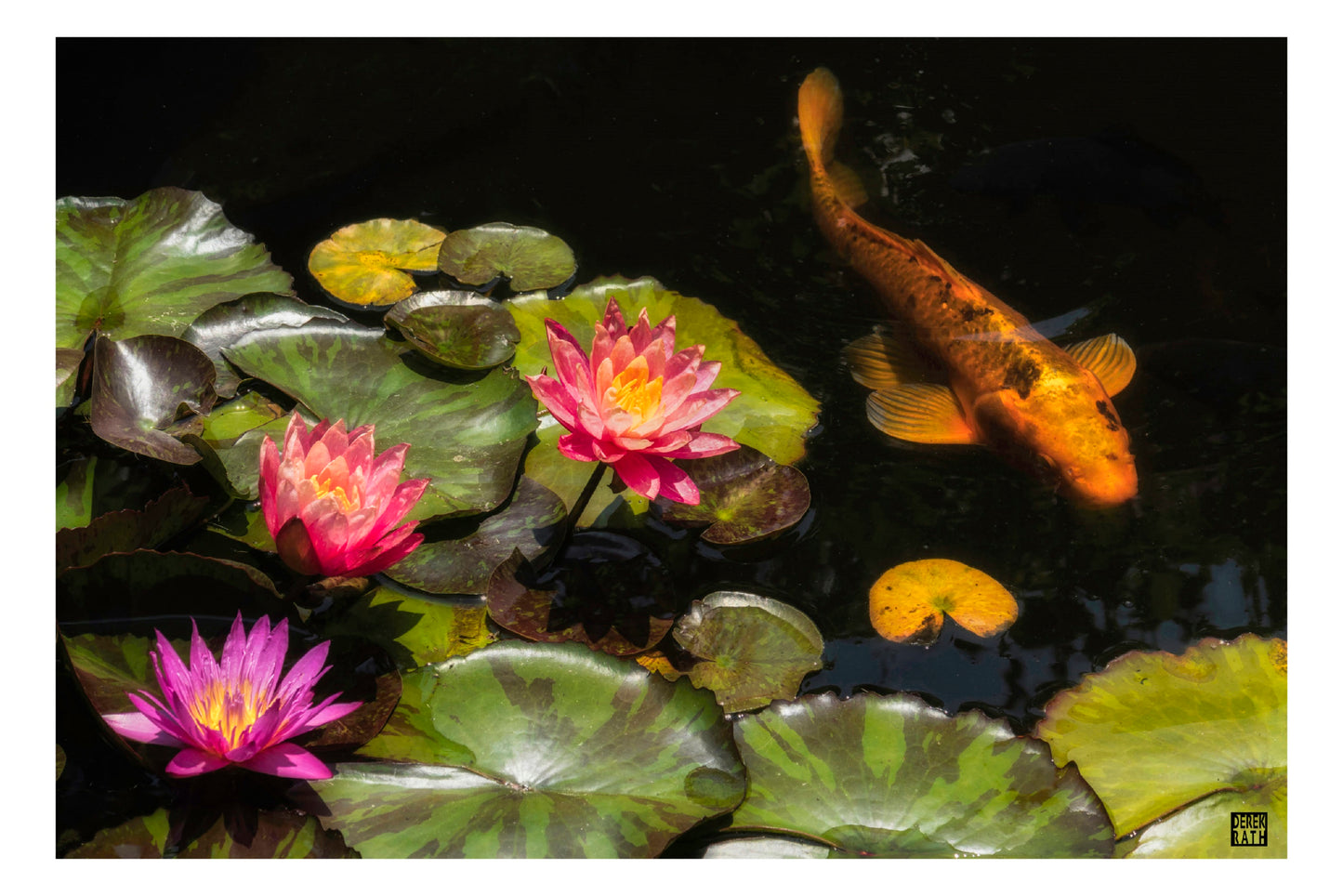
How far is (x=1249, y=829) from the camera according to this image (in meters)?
1.52

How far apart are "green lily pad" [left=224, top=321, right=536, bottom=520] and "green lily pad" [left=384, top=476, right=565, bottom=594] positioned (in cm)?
4

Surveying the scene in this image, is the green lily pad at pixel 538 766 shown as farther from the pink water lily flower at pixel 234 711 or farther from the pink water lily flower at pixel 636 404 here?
the pink water lily flower at pixel 636 404

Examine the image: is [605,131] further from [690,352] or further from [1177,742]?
[1177,742]

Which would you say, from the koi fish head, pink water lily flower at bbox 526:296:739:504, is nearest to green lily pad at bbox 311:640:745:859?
pink water lily flower at bbox 526:296:739:504

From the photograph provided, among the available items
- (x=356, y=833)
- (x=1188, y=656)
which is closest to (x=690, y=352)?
(x=356, y=833)

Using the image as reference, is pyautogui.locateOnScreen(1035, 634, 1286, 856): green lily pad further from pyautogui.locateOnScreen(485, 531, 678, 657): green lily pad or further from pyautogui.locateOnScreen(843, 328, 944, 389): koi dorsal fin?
pyautogui.locateOnScreen(843, 328, 944, 389): koi dorsal fin

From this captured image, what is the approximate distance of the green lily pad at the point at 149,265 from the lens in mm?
2074

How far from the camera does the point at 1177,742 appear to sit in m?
1.58

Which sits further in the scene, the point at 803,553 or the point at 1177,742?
the point at 803,553

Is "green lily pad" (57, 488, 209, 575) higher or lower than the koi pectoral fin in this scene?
higher

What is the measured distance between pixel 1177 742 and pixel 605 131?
2012mm

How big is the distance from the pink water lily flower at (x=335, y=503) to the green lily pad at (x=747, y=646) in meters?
0.50

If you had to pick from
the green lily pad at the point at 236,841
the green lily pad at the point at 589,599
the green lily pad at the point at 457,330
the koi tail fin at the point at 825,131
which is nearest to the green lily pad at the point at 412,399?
the green lily pad at the point at 457,330

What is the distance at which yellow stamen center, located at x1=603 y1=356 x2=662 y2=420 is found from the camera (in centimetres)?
166
